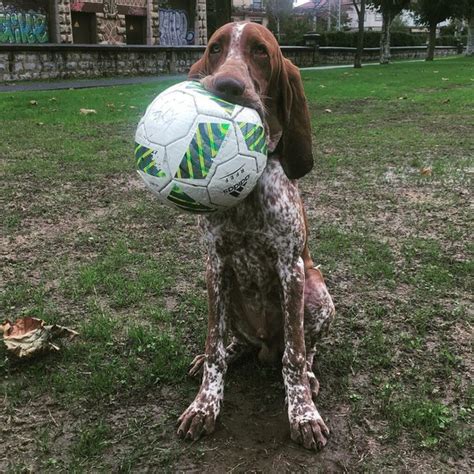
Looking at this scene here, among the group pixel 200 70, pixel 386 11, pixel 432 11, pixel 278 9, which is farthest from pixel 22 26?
pixel 278 9

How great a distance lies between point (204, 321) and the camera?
3.76 metres

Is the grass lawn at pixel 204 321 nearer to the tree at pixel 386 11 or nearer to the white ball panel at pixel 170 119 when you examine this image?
the white ball panel at pixel 170 119

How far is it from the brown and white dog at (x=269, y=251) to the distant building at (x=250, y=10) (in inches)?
2506

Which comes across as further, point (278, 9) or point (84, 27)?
point (278, 9)

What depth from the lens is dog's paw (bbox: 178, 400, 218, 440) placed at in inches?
104

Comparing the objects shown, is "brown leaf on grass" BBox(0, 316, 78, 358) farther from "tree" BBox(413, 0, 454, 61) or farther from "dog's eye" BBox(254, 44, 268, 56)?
"tree" BBox(413, 0, 454, 61)

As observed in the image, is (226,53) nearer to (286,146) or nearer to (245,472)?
(286,146)

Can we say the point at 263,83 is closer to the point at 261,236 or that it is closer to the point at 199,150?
the point at 199,150

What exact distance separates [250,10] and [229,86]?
71.6 metres

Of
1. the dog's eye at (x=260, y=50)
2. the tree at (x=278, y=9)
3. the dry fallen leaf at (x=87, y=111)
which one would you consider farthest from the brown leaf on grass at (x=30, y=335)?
the tree at (x=278, y=9)

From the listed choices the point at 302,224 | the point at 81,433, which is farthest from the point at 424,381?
the point at 81,433

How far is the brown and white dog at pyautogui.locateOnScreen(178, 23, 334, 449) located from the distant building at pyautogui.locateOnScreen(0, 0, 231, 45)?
82.1ft

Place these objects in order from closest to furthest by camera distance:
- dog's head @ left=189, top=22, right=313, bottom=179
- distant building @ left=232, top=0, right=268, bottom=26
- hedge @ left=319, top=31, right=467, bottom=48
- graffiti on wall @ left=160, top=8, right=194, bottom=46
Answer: dog's head @ left=189, top=22, right=313, bottom=179
graffiti on wall @ left=160, top=8, right=194, bottom=46
hedge @ left=319, top=31, right=467, bottom=48
distant building @ left=232, top=0, right=268, bottom=26

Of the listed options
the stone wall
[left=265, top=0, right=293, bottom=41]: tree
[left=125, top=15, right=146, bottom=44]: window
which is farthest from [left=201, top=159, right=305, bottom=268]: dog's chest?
[left=265, top=0, right=293, bottom=41]: tree
